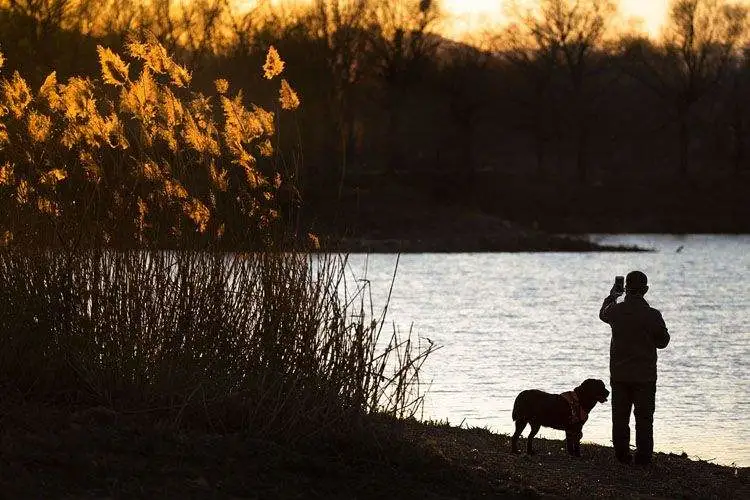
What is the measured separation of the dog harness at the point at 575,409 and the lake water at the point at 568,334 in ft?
6.84

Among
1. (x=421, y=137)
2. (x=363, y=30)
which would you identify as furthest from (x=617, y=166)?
(x=363, y=30)

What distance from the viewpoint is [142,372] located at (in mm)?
9539

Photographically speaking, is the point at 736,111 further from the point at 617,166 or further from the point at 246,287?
the point at 246,287

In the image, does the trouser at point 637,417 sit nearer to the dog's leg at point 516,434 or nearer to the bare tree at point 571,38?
the dog's leg at point 516,434

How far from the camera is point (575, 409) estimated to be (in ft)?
38.5

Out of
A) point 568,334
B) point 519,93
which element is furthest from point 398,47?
point 568,334

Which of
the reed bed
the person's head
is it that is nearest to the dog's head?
the person's head

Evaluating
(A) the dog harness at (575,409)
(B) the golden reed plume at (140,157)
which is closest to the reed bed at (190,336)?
(B) the golden reed plume at (140,157)

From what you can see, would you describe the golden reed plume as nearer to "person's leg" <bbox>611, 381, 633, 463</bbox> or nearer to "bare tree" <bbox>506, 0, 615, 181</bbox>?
"person's leg" <bbox>611, 381, 633, 463</bbox>

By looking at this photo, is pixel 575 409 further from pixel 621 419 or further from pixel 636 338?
pixel 636 338

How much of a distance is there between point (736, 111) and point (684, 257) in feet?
66.0

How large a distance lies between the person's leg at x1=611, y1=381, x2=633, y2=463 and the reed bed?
252 centimetres

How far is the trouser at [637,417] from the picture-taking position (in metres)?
11.5

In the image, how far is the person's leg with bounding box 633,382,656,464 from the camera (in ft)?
37.8
